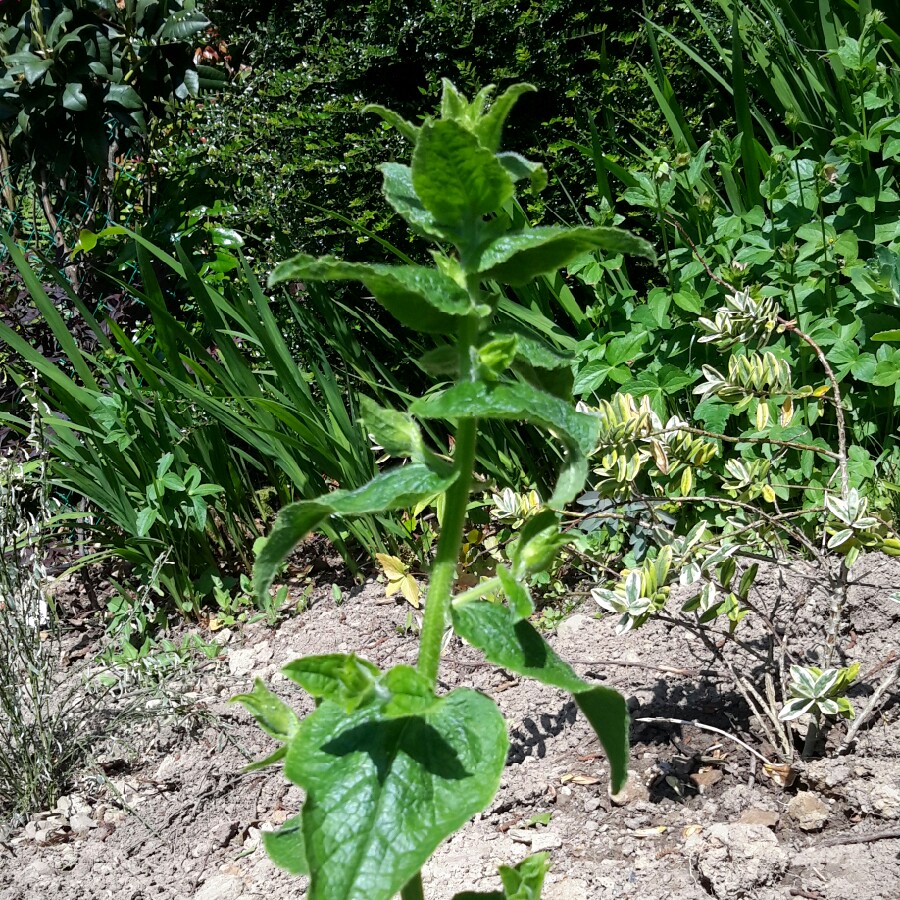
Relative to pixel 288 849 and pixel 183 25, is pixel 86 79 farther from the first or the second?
pixel 288 849

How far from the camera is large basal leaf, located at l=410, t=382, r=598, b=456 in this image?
63cm

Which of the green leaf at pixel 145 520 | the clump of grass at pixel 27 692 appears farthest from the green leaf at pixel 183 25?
the clump of grass at pixel 27 692

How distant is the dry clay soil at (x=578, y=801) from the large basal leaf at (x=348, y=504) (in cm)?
105

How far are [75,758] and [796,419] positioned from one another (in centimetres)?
196

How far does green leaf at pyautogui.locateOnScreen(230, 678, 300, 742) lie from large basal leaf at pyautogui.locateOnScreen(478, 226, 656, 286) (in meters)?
0.38

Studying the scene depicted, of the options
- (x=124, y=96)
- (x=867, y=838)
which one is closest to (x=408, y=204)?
(x=867, y=838)

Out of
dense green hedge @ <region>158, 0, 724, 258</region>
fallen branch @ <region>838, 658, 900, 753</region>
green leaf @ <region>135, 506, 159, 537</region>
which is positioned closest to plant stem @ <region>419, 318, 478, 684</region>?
fallen branch @ <region>838, 658, 900, 753</region>

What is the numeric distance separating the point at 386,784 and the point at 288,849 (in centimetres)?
17

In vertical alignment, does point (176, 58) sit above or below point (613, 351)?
above

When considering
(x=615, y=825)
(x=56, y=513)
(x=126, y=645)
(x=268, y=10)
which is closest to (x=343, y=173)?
(x=268, y=10)

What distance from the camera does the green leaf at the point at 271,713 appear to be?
2.52 ft

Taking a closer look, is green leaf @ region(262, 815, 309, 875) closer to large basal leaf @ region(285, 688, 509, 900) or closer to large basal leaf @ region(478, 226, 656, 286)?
large basal leaf @ region(285, 688, 509, 900)

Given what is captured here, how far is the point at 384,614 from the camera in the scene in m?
2.65

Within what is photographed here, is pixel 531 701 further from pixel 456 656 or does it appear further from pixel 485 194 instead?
pixel 485 194
